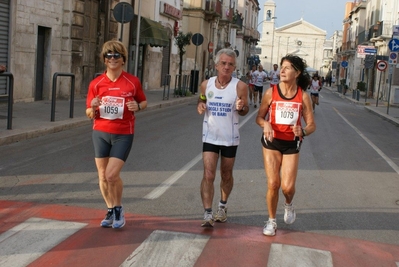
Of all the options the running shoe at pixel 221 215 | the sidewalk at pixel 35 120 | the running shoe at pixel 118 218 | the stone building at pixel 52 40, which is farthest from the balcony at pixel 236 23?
the running shoe at pixel 118 218

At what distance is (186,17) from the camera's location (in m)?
46.7

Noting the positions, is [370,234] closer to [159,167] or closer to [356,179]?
[356,179]

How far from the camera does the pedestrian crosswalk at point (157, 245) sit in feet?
16.6

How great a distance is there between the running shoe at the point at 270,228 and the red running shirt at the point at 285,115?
0.83 m

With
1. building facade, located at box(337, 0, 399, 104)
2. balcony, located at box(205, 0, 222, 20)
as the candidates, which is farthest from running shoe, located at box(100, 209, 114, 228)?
balcony, located at box(205, 0, 222, 20)

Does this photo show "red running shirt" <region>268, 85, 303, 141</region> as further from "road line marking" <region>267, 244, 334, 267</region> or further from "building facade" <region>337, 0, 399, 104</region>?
"building facade" <region>337, 0, 399, 104</region>

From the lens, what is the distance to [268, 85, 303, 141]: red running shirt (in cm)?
601

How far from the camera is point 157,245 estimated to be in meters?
5.47

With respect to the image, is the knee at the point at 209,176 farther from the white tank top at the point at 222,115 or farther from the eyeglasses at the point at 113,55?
the eyeglasses at the point at 113,55

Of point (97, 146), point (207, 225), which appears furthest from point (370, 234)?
point (97, 146)

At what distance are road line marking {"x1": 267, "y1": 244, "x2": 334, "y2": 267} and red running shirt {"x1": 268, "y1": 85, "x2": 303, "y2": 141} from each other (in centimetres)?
108

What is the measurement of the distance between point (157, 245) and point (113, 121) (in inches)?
50.4

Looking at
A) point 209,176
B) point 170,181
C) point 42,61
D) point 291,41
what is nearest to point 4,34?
point 42,61

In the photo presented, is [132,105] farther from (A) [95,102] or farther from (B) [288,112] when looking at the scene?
(B) [288,112]
